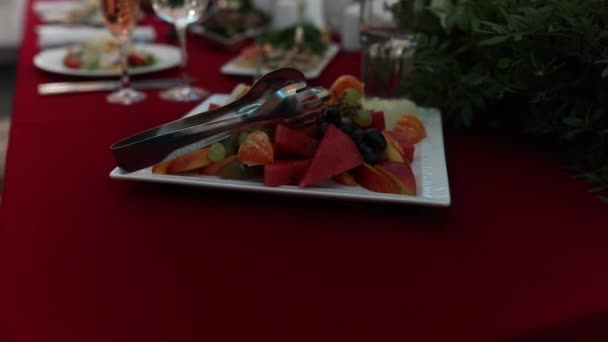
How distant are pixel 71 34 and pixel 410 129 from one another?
1.04 meters

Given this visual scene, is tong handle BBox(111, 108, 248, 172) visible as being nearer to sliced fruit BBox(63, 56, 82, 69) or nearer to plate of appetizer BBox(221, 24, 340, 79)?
plate of appetizer BBox(221, 24, 340, 79)

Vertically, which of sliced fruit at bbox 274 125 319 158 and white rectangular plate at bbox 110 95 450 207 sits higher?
sliced fruit at bbox 274 125 319 158

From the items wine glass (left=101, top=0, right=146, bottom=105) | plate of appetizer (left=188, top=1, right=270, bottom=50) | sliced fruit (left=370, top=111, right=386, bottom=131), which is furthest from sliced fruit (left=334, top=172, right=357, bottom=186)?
plate of appetizer (left=188, top=1, right=270, bottom=50)

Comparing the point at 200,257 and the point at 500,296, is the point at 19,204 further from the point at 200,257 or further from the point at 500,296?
the point at 500,296

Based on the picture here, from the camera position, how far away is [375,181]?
63cm

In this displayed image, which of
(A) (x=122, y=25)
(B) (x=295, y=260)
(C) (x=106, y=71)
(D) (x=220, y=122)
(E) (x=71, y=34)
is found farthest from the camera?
(E) (x=71, y=34)

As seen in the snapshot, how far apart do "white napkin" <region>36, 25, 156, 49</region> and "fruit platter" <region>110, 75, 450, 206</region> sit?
853mm

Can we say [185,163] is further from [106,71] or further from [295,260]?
[106,71]

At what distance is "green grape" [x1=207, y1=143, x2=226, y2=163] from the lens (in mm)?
654

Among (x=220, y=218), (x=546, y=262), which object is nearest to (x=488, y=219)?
(x=546, y=262)

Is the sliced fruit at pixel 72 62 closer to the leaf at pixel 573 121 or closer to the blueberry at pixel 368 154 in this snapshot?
the blueberry at pixel 368 154

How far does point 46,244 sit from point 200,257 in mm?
149

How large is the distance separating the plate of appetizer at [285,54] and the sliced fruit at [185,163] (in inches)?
21.2

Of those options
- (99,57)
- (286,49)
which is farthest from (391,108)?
(99,57)
